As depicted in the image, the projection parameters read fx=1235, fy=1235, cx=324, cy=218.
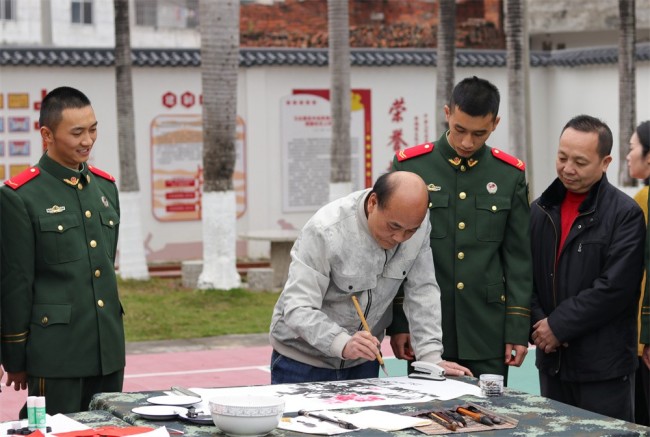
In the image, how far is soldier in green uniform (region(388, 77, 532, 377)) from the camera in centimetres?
524

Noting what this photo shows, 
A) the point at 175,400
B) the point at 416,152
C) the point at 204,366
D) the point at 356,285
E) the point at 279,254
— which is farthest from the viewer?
the point at 279,254

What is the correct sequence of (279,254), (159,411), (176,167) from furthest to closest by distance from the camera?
1. (176,167)
2. (279,254)
3. (159,411)

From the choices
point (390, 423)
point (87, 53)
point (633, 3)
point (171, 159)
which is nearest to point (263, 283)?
point (171, 159)

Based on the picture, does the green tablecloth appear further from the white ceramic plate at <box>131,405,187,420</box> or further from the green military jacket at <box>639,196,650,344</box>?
the green military jacket at <box>639,196,650,344</box>

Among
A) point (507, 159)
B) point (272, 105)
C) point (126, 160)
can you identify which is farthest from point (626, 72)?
point (507, 159)

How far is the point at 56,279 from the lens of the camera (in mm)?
4980

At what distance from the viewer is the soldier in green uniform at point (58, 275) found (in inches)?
192

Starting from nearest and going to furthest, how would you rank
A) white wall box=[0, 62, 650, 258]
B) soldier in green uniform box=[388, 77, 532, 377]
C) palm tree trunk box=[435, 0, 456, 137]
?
soldier in green uniform box=[388, 77, 532, 377] < palm tree trunk box=[435, 0, 456, 137] < white wall box=[0, 62, 650, 258]

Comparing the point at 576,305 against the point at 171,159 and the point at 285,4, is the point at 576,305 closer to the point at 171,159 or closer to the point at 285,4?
the point at 171,159

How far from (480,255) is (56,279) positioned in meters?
1.77

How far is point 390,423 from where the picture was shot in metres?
3.99

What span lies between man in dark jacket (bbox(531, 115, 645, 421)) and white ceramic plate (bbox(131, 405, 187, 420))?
1798 mm

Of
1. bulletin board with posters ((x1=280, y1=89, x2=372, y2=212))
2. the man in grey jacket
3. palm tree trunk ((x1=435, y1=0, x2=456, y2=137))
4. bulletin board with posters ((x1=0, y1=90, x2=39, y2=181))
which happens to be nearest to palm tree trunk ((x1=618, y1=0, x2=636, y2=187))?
palm tree trunk ((x1=435, y1=0, x2=456, y2=137))

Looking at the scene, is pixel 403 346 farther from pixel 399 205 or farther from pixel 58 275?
pixel 58 275
